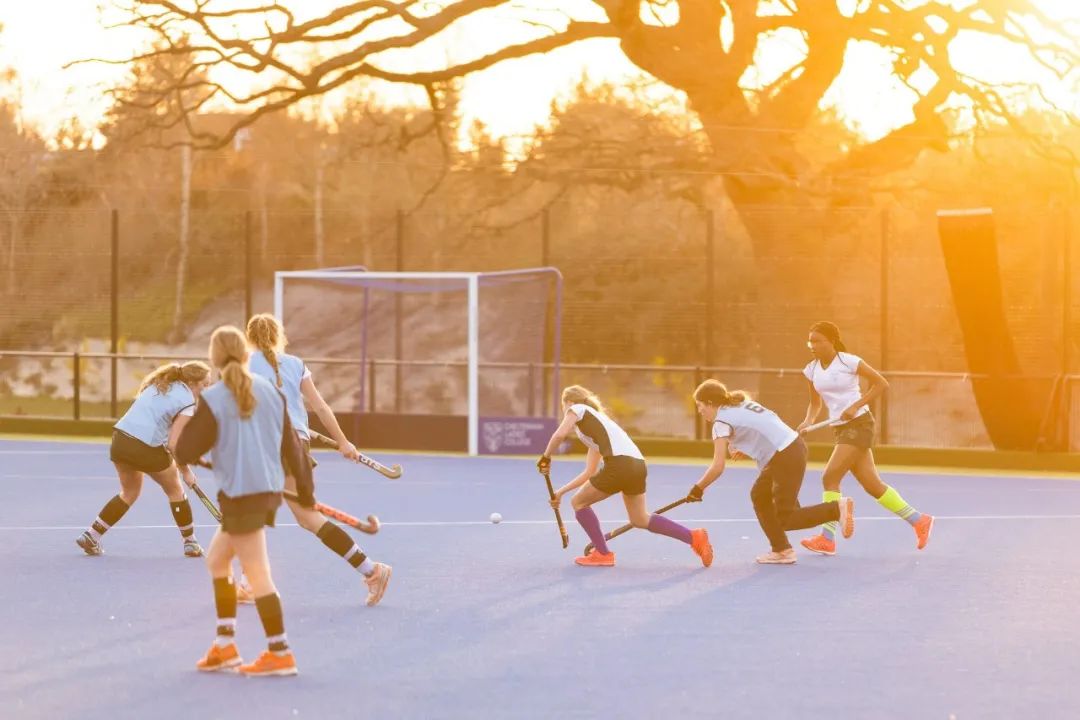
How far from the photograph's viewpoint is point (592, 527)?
11789mm

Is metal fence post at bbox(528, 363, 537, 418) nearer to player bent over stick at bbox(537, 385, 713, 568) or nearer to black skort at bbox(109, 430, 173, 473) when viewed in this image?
player bent over stick at bbox(537, 385, 713, 568)

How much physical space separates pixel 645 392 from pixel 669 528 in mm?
11673

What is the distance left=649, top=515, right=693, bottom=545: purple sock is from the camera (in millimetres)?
11805

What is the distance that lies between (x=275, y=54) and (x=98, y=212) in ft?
13.3

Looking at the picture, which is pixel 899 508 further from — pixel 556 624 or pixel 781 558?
pixel 556 624

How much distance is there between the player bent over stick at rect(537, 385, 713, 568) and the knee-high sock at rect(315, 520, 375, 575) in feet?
6.96

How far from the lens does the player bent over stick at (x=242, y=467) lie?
7695mm

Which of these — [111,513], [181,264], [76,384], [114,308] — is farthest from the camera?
[181,264]

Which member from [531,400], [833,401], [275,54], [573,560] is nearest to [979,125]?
[531,400]

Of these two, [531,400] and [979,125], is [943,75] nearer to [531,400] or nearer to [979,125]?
[979,125]

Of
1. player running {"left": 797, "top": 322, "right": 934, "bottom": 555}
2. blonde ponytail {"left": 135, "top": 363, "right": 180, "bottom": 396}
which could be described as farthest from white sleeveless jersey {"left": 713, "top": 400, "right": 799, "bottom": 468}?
blonde ponytail {"left": 135, "top": 363, "right": 180, "bottom": 396}

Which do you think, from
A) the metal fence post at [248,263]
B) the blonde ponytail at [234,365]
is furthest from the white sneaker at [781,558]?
the metal fence post at [248,263]

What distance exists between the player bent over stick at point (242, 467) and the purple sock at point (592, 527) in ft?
13.6

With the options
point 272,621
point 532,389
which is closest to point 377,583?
point 272,621
